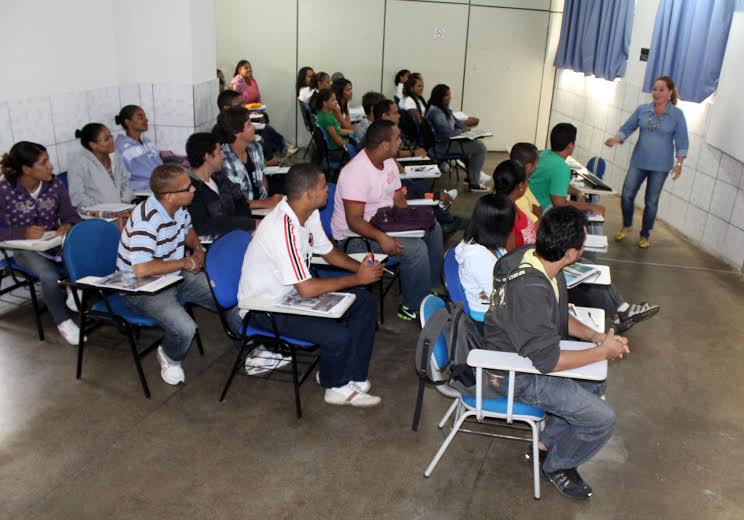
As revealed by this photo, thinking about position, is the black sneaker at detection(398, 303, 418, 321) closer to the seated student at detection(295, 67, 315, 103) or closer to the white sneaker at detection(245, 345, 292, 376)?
the white sneaker at detection(245, 345, 292, 376)

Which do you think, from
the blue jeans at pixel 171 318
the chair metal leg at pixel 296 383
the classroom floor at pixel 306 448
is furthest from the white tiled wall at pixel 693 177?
the blue jeans at pixel 171 318

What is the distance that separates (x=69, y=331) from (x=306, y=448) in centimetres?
184

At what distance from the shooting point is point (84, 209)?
4.34m

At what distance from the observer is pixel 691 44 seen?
21.0 feet

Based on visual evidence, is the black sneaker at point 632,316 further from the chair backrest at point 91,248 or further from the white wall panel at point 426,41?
the white wall panel at point 426,41

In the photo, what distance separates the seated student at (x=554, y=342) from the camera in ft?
8.24

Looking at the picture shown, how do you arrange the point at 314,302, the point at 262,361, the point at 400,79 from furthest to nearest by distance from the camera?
1. the point at 400,79
2. the point at 262,361
3. the point at 314,302

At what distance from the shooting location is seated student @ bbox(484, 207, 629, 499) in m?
2.51

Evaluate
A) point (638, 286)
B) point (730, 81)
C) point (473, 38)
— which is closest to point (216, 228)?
point (638, 286)

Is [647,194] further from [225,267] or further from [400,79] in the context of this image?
[225,267]

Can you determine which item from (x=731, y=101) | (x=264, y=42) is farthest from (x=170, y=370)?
(x=264, y=42)

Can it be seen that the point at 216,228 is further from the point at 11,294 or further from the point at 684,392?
the point at 684,392

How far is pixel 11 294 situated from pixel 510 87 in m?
7.94

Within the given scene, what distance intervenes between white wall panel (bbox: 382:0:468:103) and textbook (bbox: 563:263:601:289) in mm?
7059
